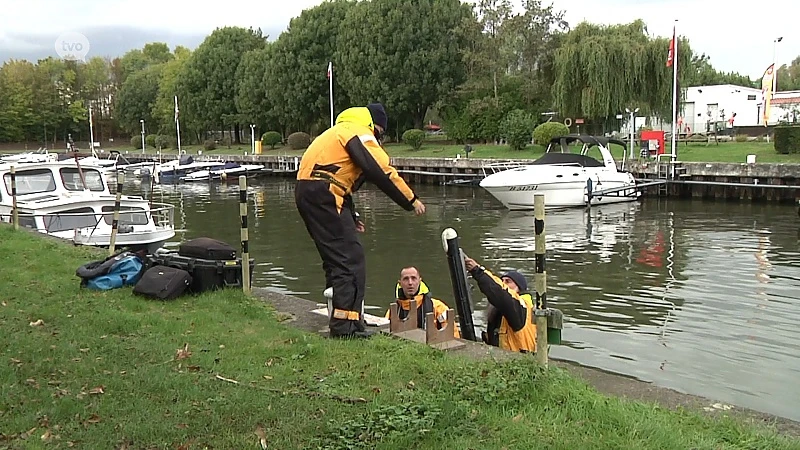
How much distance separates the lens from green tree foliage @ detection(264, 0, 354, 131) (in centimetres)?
6569

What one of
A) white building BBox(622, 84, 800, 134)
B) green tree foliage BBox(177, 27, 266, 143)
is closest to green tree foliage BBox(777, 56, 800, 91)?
white building BBox(622, 84, 800, 134)

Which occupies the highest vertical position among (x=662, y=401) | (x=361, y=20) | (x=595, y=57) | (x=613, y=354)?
(x=361, y=20)

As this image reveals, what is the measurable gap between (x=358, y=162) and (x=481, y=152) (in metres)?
43.5

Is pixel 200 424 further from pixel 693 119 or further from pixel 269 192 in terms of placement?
pixel 693 119

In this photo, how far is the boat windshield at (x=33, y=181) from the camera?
1844cm

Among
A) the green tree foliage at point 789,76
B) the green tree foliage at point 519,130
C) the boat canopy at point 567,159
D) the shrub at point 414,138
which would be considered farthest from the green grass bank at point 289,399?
the green tree foliage at point 789,76

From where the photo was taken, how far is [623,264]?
1695cm

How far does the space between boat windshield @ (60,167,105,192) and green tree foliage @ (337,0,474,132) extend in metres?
40.1

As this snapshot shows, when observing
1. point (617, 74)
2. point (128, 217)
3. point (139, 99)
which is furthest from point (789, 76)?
point (128, 217)

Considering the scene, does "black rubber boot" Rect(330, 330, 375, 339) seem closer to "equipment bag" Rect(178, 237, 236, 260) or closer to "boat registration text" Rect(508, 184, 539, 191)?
"equipment bag" Rect(178, 237, 236, 260)

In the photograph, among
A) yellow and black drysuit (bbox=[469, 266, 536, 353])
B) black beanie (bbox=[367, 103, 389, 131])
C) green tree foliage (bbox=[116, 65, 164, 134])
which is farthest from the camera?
green tree foliage (bbox=[116, 65, 164, 134])

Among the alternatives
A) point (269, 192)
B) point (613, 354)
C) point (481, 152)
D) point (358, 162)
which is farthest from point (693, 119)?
point (358, 162)

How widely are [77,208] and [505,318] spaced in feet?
42.8

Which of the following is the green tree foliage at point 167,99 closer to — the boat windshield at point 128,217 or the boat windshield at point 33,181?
the boat windshield at point 33,181
